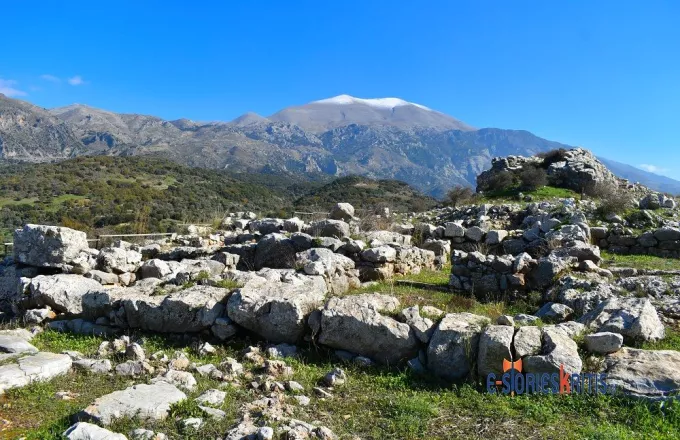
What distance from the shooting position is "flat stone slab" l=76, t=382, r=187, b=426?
4.24 meters

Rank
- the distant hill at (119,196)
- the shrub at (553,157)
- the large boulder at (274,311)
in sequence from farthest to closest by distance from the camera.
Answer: the distant hill at (119,196) → the shrub at (553,157) → the large boulder at (274,311)

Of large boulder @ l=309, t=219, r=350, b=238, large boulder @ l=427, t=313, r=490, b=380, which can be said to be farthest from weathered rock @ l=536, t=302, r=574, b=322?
large boulder @ l=309, t=219, r=350, b=238

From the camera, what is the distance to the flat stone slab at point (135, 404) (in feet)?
13.9

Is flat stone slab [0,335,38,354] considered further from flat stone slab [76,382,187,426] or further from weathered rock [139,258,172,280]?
weathered rock [139,258,172,280]

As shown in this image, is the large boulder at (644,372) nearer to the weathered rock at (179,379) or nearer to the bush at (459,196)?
the weathered rock at (179,379)

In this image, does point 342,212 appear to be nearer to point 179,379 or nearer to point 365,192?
point 179,379

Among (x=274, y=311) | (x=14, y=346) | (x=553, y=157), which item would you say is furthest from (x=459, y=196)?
(x=14, y=346)

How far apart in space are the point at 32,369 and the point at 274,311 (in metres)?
3.09

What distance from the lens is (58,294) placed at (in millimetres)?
8547

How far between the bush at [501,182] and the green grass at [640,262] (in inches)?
651

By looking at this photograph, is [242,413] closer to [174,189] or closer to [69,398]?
[69,398]

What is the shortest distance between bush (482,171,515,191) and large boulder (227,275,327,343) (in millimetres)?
26804

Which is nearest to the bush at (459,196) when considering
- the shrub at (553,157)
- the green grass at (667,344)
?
the shrub at (553,157)

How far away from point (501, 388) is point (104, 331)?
6.40 meters
